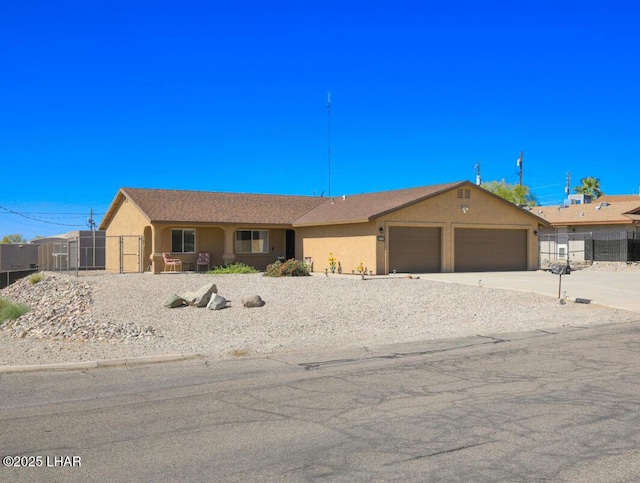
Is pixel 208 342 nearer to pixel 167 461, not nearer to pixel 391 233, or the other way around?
pixel 167 461

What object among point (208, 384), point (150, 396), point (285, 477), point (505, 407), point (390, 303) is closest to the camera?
point (285, 477)

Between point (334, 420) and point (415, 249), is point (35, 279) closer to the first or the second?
point (415, 249)

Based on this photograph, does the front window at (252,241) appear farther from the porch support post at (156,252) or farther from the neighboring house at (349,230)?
the porch support post at (156,252)

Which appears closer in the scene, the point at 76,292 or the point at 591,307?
the point at 591,307

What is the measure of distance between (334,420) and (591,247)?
3842 cm

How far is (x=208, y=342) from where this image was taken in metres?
12.4

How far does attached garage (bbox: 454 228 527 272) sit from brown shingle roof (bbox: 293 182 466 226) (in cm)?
267

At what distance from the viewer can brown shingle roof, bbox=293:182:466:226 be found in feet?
95.3

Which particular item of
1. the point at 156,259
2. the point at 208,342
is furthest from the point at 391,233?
the point at 208,342

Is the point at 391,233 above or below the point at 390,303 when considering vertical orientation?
above

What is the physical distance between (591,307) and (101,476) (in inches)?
631

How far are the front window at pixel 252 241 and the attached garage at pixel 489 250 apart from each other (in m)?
10.1

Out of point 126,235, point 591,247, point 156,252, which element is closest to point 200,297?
point 156,252

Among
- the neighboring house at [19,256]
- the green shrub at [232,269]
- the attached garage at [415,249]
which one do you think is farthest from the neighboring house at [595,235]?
the neighboring house at [19,256]
